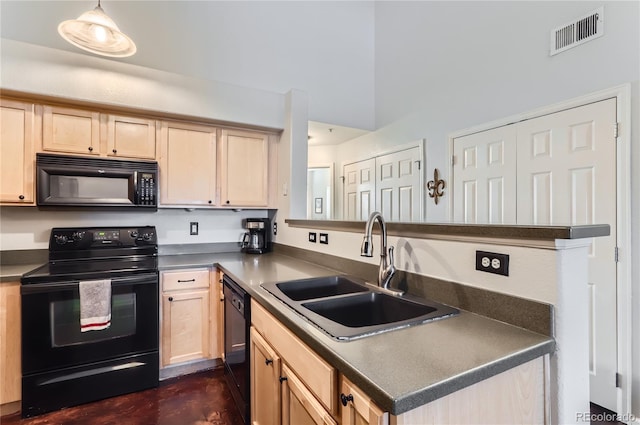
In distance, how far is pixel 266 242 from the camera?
303 cm

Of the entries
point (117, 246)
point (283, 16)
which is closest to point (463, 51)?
point (283, 16)

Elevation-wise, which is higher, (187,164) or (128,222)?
(187,164)

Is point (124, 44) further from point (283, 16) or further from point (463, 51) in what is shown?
point (463, 51)

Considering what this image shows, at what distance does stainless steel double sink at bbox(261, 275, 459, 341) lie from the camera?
1010 millimetres

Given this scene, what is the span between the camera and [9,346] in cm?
189

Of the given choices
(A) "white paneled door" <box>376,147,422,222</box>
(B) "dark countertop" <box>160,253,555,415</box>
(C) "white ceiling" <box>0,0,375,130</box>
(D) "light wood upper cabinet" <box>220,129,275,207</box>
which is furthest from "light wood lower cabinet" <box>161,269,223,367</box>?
(A) "white paneled door" <box>376,147,422,222</box>

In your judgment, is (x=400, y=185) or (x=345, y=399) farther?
(x=400, y=185)

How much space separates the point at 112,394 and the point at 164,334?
46 centimetres

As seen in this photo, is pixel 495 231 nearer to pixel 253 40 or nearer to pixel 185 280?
pixel 185 280

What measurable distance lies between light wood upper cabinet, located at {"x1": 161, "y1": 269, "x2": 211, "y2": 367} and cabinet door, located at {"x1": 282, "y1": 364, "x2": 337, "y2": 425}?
1424mm

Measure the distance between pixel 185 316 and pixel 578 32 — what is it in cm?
348

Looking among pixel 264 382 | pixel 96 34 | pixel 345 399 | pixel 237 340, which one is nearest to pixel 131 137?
pixel 96 34

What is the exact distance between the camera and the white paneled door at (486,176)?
8.18ft

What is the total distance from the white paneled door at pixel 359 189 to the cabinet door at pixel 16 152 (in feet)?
10.8
